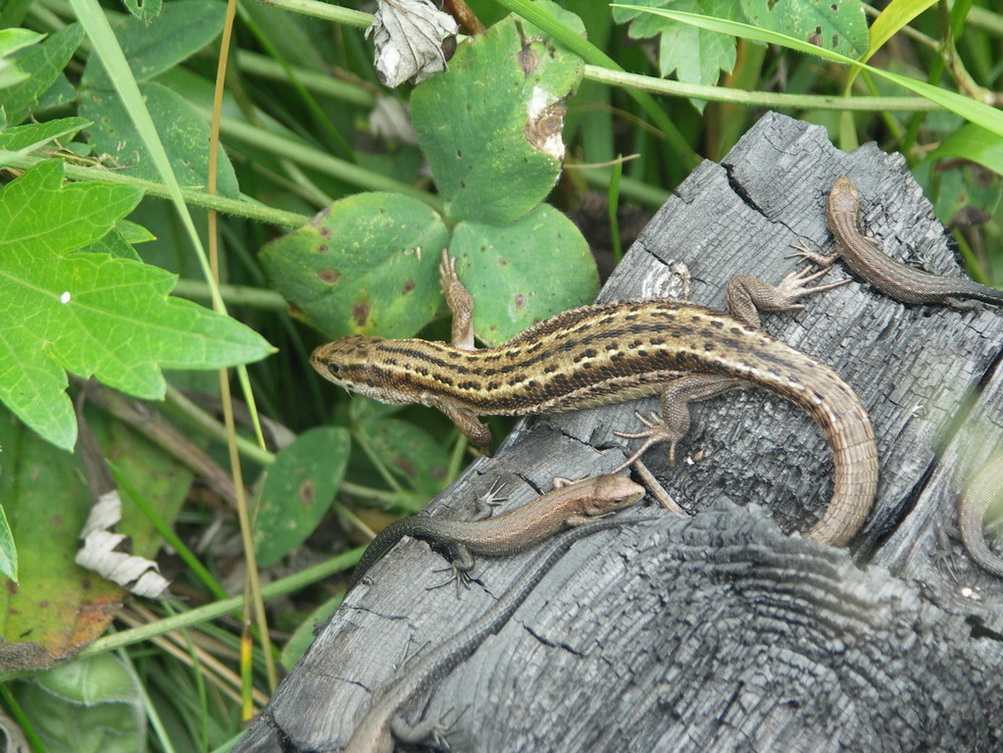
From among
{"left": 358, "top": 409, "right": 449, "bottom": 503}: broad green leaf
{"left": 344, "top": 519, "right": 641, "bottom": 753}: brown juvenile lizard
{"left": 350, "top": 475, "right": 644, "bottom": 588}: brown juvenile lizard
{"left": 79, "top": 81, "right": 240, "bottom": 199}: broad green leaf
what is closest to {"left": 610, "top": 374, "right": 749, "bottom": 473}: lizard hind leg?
{"left": 350, "top": 475, "right": 644, "bottom": 588}: brown juvenile lizard

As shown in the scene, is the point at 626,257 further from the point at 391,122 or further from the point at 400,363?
the point at 391,122

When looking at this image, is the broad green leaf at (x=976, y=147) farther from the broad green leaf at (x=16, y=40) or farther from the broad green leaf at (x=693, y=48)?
the broad green leaf at (x=16, y=40)

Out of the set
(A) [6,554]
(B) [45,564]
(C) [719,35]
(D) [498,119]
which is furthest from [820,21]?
(B) [45,564]

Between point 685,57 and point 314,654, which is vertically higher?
point 685,57

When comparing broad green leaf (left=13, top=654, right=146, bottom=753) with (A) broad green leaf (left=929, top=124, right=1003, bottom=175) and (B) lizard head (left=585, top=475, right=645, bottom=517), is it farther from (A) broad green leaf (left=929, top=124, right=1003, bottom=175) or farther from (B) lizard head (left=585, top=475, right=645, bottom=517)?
(A) broad green leaf (left=929, top=124, right=1003, bottom=175)

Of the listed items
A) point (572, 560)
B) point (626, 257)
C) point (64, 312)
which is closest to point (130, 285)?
point (64, 312)

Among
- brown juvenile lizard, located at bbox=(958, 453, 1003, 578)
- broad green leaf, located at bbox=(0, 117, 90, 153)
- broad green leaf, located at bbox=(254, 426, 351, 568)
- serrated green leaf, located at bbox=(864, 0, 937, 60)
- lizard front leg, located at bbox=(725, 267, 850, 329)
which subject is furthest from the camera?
broad green leaf, located at bbox=(254, 426, 351, 568)

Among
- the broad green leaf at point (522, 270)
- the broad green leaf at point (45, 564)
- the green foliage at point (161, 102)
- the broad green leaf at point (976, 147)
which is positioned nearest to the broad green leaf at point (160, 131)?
the green foliage at point (161, 102)
